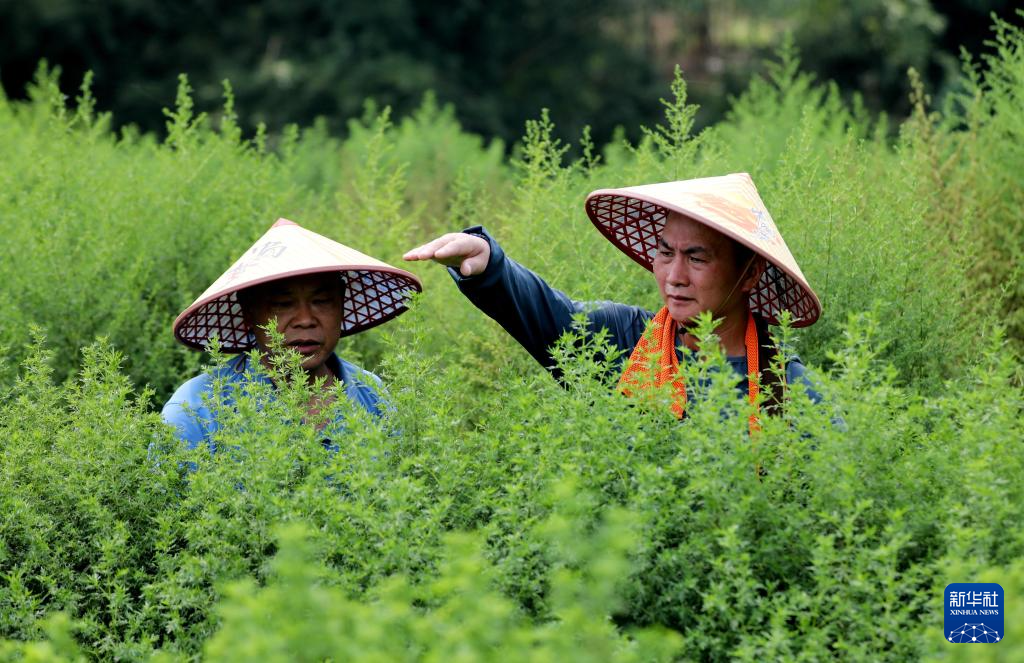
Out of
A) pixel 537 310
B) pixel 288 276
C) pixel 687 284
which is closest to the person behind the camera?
pixel 687 284

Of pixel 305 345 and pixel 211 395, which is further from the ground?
pixel 305 345

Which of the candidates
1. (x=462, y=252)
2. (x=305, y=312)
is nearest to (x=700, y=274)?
(x=462, y=252)

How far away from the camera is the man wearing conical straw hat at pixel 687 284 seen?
4.09 m

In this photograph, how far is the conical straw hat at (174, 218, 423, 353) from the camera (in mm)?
4414

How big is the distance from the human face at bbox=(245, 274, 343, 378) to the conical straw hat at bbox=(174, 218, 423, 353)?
87mm

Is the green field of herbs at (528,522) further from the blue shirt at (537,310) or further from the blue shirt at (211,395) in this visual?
the blue shirt at (537,310)

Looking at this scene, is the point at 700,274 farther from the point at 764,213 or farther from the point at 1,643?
the point at 1,643

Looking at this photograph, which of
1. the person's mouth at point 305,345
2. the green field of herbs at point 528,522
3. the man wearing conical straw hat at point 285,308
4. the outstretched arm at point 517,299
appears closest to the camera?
the green field of herbs at point 528,522

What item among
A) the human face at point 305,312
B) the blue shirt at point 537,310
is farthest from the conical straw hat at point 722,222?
the human face at point 305,312

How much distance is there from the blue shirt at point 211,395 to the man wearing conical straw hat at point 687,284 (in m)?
0.46

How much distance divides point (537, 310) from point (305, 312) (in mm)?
759

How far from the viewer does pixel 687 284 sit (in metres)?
4.19

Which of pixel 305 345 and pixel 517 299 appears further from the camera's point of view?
pixel 305 345

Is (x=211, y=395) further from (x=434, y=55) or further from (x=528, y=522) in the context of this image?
(x=434, y=55)
